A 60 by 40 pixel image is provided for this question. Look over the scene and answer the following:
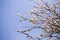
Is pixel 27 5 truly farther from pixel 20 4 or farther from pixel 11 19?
pixel 11 19

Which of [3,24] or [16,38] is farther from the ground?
[3,24]

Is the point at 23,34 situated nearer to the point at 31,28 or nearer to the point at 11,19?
the point at 31,28

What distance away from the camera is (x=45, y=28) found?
1.13 metres

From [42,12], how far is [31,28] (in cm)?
25

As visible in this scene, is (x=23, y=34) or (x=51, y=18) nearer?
(x=51, y=18)

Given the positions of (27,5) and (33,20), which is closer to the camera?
(33,20)

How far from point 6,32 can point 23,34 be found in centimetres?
25

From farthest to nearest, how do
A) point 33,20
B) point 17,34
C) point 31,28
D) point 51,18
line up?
point 17,34 < point 31,28 < point 33,20 < point 51,18

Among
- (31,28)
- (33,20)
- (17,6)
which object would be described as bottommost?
(31,28)

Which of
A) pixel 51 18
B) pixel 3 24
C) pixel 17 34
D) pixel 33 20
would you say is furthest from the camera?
pixel 3 24

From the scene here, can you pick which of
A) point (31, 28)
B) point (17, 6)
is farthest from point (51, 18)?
point (17, 6)

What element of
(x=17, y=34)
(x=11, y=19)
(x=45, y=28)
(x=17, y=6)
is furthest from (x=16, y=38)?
(x=45, y=28)

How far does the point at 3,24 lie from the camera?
1.56 m

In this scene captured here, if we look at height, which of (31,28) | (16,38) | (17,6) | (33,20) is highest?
(17,6)
